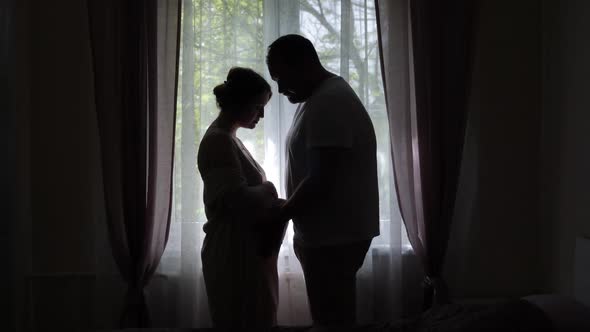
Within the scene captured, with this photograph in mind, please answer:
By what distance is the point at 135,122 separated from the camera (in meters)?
2.23

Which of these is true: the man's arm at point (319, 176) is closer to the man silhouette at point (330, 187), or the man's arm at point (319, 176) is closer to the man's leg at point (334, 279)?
the man silhouette at point (330, 187)

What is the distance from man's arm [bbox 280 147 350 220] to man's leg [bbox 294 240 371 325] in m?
0.15

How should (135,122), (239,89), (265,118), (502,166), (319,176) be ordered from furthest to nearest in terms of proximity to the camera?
(502,166)
(265,118)
(135,122)
(239,89)
(319,176)

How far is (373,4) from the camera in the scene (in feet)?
7.79

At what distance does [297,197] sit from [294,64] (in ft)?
1.42

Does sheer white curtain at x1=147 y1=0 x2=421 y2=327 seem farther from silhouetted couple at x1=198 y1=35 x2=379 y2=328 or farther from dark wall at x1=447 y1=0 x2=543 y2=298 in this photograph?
silhouetted couple at x1=198 y1=35 x2=379 y2=328

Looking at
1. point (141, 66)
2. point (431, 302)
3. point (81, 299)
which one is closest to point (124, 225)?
point (81, 299)

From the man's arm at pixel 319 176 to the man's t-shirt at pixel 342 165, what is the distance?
0.5 inches

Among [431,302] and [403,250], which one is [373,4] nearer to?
[403,250]

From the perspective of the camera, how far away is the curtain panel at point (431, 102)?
7.61 ft

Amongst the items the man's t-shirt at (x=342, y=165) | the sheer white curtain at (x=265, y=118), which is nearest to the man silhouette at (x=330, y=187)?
the man's t-shirt at (x=342, y=165)

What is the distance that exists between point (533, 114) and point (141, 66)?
193cm


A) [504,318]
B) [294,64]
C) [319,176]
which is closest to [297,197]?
[319,176]

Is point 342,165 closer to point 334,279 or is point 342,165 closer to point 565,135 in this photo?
point 334,279
